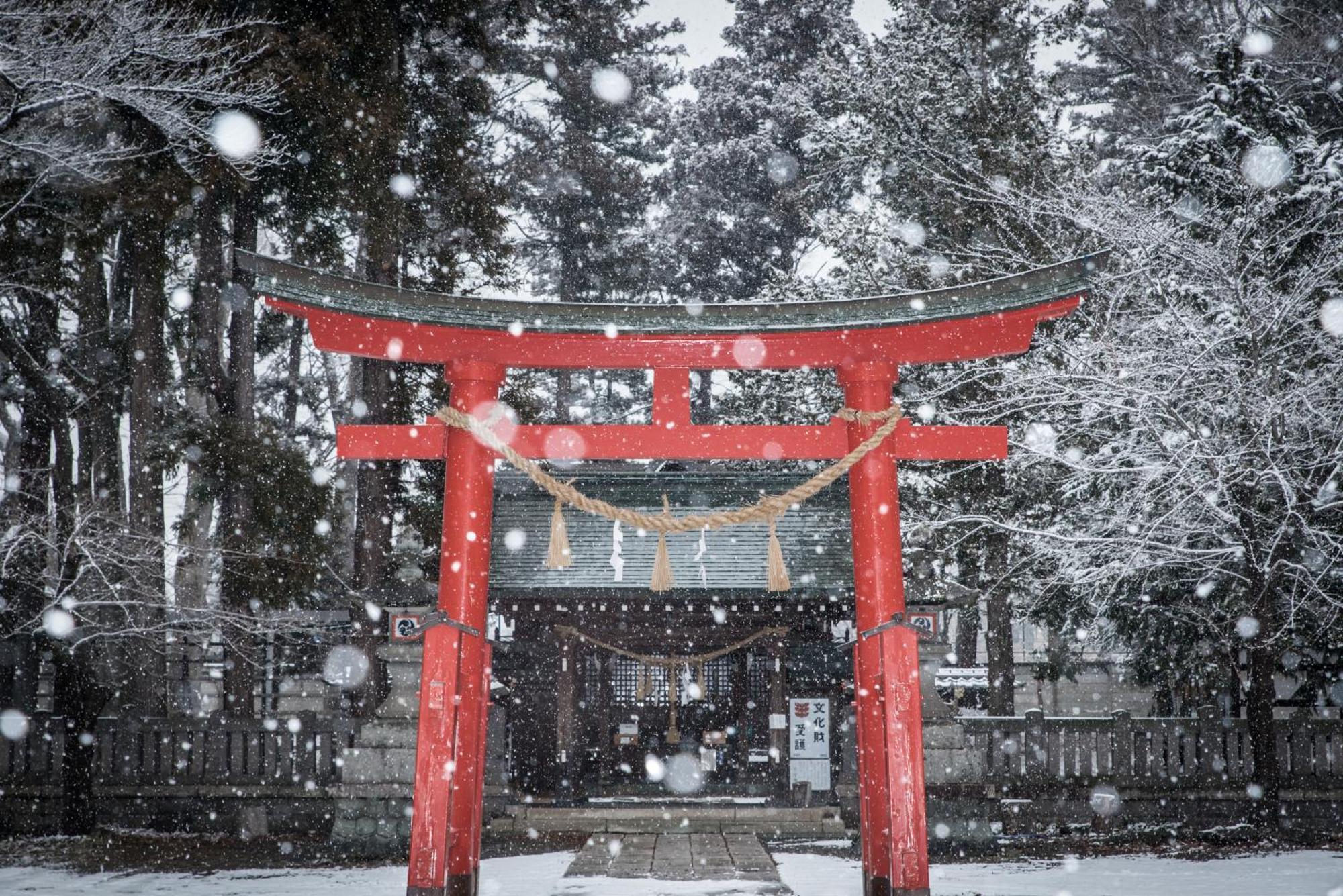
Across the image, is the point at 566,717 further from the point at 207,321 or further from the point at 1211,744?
the point at 1211,744

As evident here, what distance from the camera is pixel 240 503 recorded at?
13898mm

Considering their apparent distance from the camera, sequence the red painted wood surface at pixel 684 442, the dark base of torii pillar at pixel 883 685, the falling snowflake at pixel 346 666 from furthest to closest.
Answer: the falling snowflake at pixel 346 666
the red painted wood surface at pixel 684 442
the dark base of torii pillar at pixel 883 685

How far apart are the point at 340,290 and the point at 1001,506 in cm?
1248

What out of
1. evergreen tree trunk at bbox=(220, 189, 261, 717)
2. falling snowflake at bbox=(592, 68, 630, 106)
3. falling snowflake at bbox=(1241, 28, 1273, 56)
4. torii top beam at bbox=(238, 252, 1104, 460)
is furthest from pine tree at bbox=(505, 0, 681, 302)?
torii top beam at bbox=(238, 252, 1104, 460)

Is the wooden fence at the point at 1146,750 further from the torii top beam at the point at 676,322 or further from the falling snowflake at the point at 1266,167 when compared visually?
the torii top beam at the point at 676,322

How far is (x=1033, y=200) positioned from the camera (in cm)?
1459

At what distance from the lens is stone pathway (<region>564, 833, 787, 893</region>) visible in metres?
9.74

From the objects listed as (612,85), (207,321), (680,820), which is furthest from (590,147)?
(680,820)

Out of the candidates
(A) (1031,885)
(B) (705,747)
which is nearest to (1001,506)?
(B) (705,747)

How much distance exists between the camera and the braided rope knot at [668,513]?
7.22 m

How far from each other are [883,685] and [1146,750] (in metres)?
8.11

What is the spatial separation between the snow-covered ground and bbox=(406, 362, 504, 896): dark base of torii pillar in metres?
1.89

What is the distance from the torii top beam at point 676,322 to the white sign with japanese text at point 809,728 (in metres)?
8.90

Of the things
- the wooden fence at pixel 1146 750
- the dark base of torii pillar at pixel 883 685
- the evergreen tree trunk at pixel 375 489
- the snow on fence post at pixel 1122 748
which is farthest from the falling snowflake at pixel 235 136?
the snow on fence post at pixel 1122 748
